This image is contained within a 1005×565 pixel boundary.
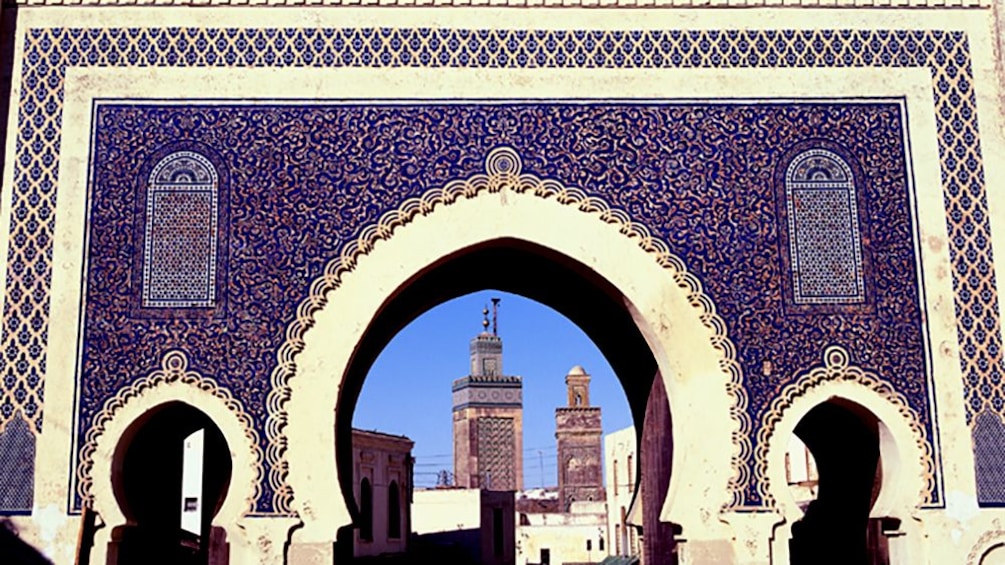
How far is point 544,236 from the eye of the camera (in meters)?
5.62

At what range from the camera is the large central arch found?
17.6 feet

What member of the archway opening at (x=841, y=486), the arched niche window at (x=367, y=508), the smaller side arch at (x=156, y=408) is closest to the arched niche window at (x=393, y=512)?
the arched niche window at (x=367, y=508)

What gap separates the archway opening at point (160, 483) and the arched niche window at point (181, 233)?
0.51 m

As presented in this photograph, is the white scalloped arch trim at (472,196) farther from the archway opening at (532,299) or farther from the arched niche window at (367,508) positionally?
the arched niche window at (367,508)

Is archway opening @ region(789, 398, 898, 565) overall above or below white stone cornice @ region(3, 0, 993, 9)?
below

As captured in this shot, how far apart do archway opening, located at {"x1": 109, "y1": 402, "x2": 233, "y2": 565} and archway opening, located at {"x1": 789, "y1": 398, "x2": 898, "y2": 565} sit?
3.24 metres

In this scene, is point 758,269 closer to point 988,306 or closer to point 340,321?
point 988,306

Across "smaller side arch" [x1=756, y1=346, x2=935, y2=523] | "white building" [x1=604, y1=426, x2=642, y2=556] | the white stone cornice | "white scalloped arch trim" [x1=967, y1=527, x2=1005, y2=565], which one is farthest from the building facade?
"white scalloped arch trim" [x1=967, y1=527, x2=1005, y2=565]

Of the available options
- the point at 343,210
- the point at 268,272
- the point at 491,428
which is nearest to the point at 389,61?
the point at 343,210

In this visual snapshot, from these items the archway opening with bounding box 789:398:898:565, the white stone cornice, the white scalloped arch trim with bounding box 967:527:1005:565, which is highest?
the white stone cornice

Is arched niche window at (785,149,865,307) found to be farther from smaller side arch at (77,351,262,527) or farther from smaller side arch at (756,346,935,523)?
smaller side arch at (77,351,262,527)

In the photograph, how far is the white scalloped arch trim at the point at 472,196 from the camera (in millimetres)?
5371

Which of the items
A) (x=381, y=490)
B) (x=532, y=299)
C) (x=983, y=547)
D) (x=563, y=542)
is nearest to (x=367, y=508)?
(x=381, y=490)

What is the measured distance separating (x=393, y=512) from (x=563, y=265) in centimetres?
1317
